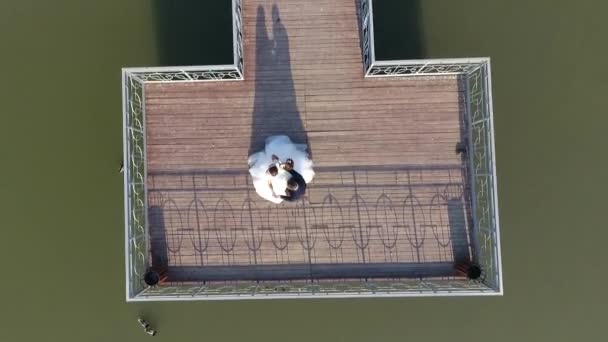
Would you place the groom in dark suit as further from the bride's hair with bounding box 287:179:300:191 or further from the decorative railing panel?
the decorative railing panel

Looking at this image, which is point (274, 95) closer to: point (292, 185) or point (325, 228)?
point (292, 185)

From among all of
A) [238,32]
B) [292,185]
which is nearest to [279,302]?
[292,185]

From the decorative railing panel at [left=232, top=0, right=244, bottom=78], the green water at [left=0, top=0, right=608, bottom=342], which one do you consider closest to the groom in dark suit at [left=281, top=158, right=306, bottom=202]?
the decorative railing panel at [left=232, top=0, right=244, bottom=78]

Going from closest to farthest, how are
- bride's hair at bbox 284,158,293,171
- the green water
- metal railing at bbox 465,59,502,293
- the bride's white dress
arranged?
bride's hair at bbox 284,158,293,171 → the bride's white dress → metal railing at bbox 465,59,502,293 → the green water

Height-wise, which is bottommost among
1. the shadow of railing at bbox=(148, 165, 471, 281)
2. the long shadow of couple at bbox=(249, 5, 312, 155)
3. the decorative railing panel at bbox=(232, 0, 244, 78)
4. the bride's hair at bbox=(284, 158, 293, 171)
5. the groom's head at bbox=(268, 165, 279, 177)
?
the shadow of railing at bbox=(148, 165, 471, 281)

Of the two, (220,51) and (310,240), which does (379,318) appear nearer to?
(310,240)

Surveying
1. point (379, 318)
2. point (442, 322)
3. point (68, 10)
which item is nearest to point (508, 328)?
point (442, 322)
